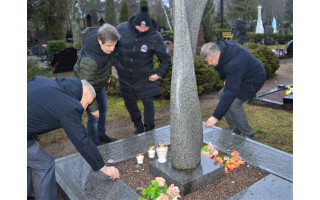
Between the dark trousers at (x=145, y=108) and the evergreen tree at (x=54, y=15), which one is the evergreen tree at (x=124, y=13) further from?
the dark trousers at (x=145, y=108)

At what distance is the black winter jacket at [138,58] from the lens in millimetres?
4023

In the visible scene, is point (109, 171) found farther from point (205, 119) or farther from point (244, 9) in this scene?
point (244, 9)

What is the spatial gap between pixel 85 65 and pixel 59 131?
7.42 ft

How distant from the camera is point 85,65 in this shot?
3543 millimetres

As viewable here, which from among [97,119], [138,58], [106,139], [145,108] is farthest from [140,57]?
[106,139]

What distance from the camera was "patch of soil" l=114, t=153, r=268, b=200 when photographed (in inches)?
106

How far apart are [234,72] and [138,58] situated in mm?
1445

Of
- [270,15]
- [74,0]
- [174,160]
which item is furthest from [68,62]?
[270,15]

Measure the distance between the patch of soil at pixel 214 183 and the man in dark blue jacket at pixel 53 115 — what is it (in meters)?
0.68

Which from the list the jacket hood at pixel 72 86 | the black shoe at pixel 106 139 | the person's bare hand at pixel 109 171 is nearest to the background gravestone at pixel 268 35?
the black shoe at pixel 106 139

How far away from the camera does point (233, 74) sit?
3.37 meters

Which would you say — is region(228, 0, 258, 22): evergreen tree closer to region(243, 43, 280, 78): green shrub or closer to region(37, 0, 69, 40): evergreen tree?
region(37, 0, 69, 40): evergreen tree

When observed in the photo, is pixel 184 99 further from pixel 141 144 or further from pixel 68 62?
pixel 68 62

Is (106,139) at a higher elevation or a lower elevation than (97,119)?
lower
